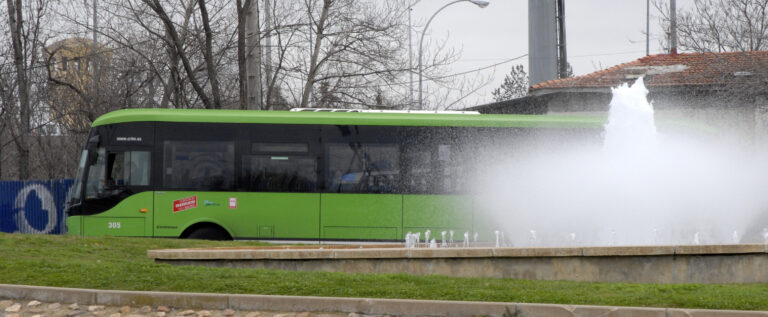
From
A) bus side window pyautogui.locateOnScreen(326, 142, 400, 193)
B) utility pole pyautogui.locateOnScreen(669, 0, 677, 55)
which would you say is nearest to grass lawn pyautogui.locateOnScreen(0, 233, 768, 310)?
bus side window pyautogui.locateOnScreen(326, 142, 400, 193)

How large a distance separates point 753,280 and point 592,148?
7566 mm

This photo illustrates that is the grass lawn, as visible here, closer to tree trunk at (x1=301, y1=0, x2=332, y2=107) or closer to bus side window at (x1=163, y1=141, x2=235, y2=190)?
bus side window at (x1=163, y1=141, x2=235, y2=190)

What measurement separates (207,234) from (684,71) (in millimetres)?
20375

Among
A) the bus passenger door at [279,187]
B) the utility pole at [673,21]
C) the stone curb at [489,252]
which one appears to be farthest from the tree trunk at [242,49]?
the utility pole at [673,21]

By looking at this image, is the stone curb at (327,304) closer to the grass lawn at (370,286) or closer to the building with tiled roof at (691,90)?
the grass lawn at (370,286)

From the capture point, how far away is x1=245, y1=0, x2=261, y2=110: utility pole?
77.0ft

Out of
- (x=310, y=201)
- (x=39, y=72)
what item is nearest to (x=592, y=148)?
(x=310, y=201)

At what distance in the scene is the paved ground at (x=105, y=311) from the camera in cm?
890

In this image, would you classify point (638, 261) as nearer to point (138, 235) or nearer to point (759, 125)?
point (138, 235)

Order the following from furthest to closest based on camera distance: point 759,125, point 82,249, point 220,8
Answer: point 759,125 → point 220,8 → point 82,249

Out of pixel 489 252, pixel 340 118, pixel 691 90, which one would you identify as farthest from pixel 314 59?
pixel 489 252

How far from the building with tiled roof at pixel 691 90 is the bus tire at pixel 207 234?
54.6 ft

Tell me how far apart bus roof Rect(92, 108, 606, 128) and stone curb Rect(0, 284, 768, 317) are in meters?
9.04

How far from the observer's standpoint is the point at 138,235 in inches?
701
